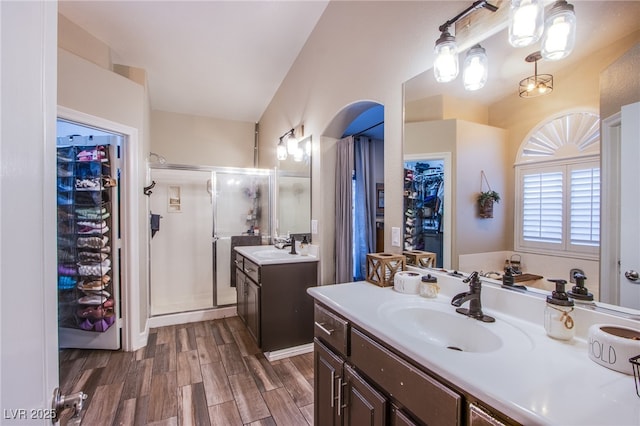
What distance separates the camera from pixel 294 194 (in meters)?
3.29

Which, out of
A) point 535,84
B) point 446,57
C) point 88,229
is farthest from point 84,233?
point 535,84

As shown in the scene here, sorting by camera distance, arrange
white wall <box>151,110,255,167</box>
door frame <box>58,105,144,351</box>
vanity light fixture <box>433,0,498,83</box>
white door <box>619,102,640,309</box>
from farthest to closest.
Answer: white wall <box>151,110,255,167</box> < door frame <box>58,105,144,351</box> < vanity light fixture <box>433,0,498,83</box> < white door <box>619,102,640,309</box>

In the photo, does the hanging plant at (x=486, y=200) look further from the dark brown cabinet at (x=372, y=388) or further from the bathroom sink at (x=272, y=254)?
the bathroom sink at (x=272, y=254)

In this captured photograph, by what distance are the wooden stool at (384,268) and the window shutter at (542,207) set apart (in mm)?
628

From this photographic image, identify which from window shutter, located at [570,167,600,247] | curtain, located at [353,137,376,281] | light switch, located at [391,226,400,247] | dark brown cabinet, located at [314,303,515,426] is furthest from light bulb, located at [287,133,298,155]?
window shutter, located at [570,167,600,247]

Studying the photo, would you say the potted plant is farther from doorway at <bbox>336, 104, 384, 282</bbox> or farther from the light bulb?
the light bulb

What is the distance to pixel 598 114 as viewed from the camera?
968 mm

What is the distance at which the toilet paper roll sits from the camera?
1472 millimetres

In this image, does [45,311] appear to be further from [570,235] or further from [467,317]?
[570,235]

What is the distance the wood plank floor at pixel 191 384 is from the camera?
1.84 meters

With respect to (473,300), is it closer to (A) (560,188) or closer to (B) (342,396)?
(A) (560,188)

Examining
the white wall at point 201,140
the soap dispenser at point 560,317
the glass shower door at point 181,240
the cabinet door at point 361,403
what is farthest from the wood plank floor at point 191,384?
the white wall at point 201,140

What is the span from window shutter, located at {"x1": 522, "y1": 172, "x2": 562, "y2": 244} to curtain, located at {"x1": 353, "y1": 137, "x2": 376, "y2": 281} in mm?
1857

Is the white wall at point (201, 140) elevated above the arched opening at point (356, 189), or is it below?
above
